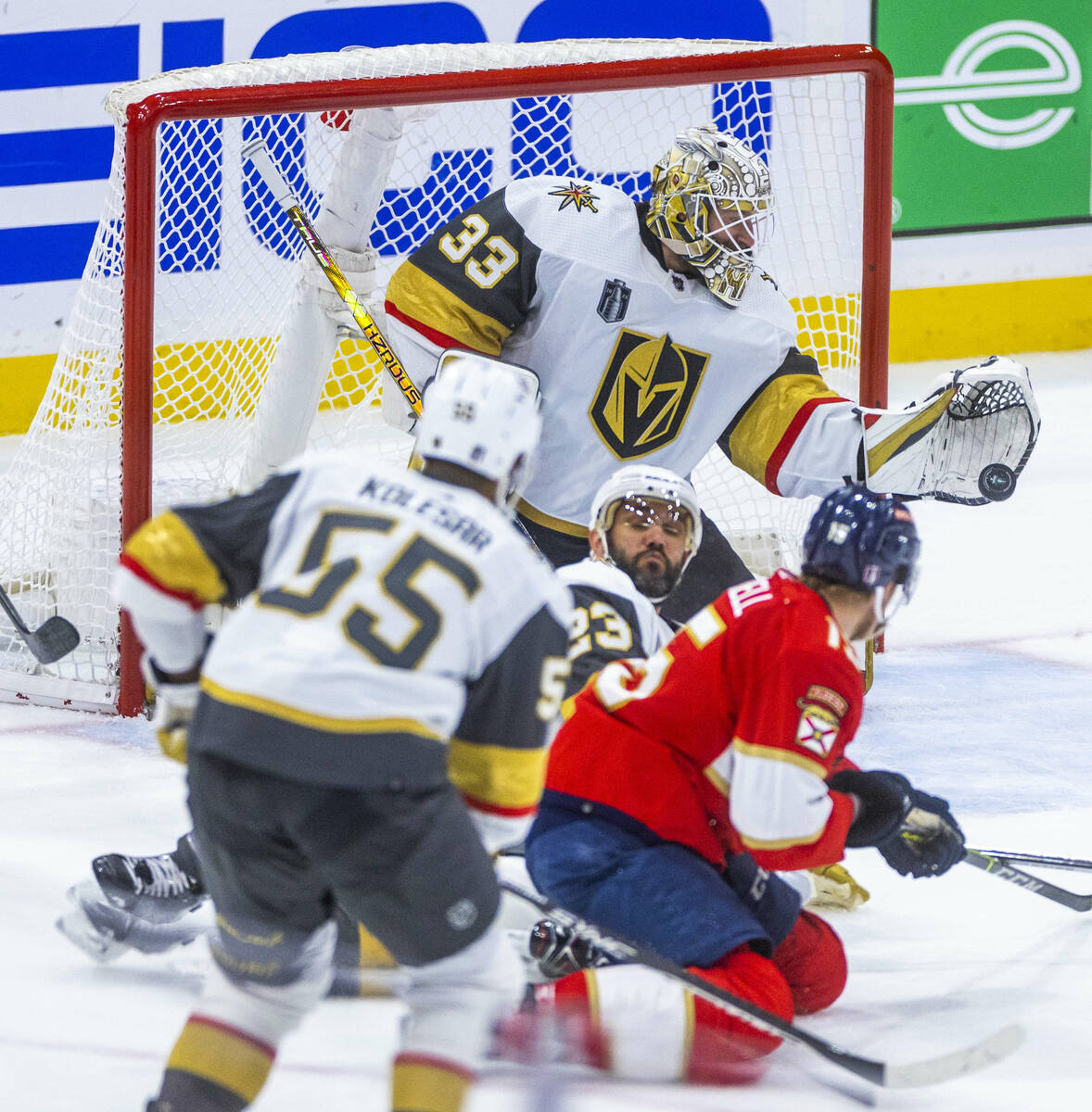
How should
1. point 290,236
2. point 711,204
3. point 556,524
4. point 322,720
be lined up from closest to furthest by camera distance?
1. point 322,720
2. point 711,204
3. point 556,524
4. point 290,236

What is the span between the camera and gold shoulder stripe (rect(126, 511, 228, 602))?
6.07 ft

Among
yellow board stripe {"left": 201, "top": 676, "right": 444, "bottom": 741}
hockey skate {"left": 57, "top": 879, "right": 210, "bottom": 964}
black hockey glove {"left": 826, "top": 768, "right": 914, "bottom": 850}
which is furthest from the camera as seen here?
hockey skate {"left": 57, "top": 879, "right": 210, "bottom": 964}

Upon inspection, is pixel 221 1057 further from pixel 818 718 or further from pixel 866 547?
pixel 866 547

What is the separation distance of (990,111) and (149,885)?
196 inches

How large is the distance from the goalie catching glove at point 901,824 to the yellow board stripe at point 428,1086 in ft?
2.35

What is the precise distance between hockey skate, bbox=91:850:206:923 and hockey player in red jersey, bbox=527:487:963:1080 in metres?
0.51

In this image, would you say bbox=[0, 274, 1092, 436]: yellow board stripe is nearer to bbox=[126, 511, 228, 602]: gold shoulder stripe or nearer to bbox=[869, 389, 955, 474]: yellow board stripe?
bbox=[869, 389, 955, 474]: yellow board stripe

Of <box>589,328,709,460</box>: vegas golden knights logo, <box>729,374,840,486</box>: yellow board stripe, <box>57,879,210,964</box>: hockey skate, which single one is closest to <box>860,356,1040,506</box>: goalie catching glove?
<box>729,374,840,486</box>: yellow board stripe

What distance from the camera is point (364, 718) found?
1.77m

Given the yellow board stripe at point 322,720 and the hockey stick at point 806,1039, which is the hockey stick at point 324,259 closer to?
the hockey stick at point 806,1039

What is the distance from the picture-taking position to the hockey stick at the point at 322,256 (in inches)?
149

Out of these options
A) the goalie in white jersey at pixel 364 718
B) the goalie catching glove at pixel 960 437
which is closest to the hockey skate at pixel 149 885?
the goalie in white jersey at pixel 364 718

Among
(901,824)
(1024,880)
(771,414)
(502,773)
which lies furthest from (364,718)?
(771,414)

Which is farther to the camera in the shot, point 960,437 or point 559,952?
point 960,437
